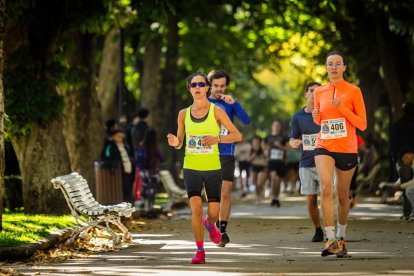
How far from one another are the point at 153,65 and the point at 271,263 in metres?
25.7

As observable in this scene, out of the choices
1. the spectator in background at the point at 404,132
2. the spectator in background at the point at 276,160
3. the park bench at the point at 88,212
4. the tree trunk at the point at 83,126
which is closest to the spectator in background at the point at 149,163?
the tree trunk at the point at 83,126

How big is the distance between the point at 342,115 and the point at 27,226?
5.67m

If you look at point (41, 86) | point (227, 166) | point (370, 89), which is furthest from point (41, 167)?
point (370, 89)

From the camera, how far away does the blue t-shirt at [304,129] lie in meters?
16.7

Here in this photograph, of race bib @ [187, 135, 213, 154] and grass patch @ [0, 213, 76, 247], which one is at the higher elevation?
race bib @ [187, 135, 213, 154]

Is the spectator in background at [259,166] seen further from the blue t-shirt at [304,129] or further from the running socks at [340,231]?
the running socks at [340,231]

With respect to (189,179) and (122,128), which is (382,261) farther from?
(122,128)

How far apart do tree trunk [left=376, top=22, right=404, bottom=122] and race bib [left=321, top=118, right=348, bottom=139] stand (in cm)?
1961

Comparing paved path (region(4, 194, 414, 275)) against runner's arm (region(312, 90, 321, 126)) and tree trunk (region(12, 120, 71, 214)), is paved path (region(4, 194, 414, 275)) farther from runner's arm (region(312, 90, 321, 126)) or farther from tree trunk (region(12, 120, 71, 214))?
tree trunk (region(12, 120, 71, 214))

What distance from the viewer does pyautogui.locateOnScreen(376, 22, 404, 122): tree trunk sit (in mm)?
34156

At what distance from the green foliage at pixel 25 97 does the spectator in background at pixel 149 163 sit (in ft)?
13.1

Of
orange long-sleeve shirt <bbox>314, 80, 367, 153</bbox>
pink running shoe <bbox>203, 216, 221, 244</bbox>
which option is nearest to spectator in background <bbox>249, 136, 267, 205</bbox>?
pink running shoe <bbox>203, 216, 221, 244</bbox>

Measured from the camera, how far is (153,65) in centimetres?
3866

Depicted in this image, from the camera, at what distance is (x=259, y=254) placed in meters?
14.7
